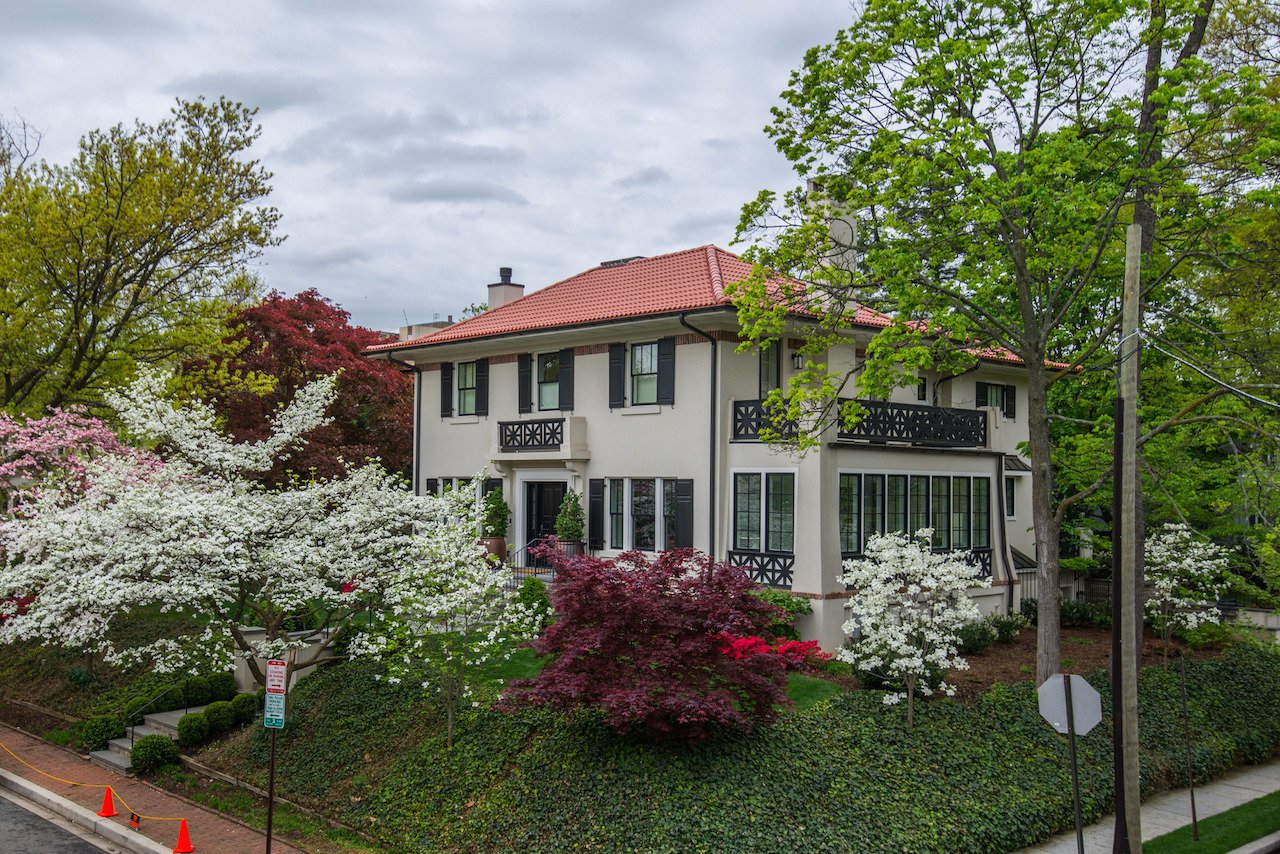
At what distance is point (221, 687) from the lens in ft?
62.4

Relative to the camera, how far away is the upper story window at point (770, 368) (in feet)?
75.8

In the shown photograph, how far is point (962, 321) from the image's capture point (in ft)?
54.1

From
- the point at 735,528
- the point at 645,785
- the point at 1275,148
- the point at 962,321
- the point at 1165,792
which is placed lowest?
the point at 1165,792

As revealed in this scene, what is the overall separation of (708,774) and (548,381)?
47.4 feet

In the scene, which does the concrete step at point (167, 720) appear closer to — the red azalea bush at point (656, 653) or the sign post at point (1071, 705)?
the red azalea bush at point (656, 653)

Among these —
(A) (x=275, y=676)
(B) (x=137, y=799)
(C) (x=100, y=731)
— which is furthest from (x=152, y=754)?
(A) (x=275, y=676)

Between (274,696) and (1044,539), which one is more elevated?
(1044,539)

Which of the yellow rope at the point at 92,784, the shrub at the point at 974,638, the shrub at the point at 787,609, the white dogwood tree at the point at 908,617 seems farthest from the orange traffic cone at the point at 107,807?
the shrub at the point at 974,638

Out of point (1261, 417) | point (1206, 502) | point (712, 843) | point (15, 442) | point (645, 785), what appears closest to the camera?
point (712, 843)

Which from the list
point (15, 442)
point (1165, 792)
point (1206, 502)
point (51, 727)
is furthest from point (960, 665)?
point (15, 442)

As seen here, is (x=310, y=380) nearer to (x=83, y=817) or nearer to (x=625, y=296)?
(x=625, y=296)

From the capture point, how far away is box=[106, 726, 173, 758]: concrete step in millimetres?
17703

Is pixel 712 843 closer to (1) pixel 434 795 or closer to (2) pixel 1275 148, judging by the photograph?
(1) pixel 434 795

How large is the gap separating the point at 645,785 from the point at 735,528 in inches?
381
